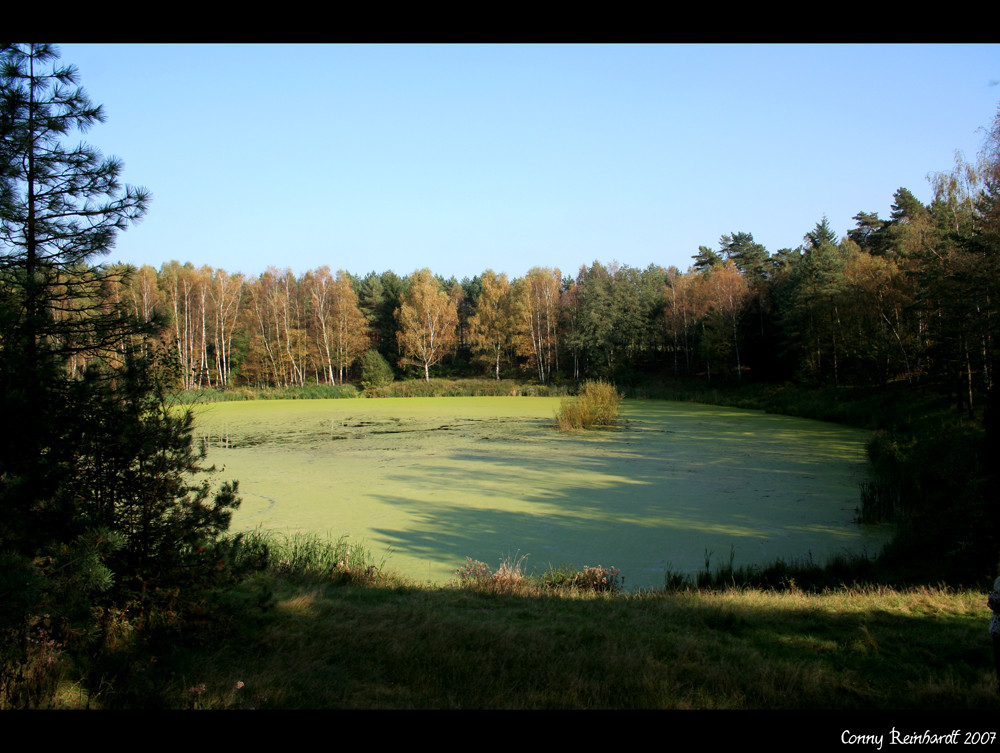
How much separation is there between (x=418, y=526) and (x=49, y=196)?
15.8ft

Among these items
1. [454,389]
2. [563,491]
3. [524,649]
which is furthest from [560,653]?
[454,389]

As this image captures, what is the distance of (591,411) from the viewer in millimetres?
15945

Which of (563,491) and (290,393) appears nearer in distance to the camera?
(563,491)

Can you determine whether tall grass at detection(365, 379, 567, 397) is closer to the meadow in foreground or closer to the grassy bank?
the grassy bank

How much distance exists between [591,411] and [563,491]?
304 inches

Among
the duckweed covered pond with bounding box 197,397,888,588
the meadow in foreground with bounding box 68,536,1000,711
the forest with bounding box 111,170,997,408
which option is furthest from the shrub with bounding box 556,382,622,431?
the meadow in foreground with bounding box 68,536,1000,711

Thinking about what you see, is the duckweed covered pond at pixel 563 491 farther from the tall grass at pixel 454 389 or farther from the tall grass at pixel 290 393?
the tall grass at pixel 454 389

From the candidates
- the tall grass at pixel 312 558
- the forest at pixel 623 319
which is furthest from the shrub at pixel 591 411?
the tall grass at pixel 312 558

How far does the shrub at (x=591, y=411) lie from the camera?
15.7 m

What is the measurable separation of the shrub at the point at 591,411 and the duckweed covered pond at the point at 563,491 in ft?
2.28

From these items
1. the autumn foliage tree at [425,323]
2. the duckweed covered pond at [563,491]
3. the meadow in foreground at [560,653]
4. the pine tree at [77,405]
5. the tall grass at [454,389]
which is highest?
the autumn foliage tree at [425,323]

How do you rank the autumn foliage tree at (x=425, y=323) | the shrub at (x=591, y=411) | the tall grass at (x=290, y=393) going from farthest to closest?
the autumn foliage tree at (x=425, y=323) < the tall grass at (x=290, y=393) < the shrub at (x=591, y=411)

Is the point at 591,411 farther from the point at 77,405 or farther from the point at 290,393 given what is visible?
the point at 290,393
